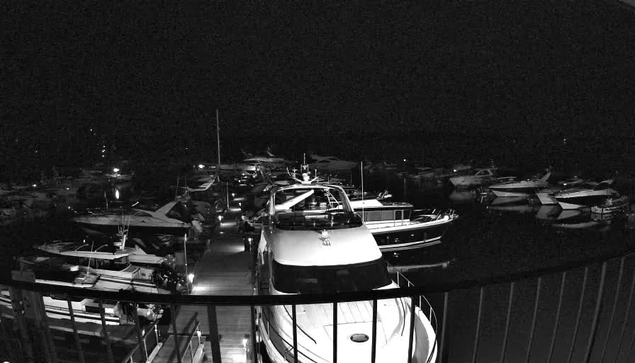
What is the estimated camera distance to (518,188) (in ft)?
121

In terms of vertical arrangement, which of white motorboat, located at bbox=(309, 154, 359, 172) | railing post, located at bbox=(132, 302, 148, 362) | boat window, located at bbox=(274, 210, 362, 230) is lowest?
white motorboat, located at bbox=(309, 154, 359, 172)

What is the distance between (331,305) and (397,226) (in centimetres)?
1285

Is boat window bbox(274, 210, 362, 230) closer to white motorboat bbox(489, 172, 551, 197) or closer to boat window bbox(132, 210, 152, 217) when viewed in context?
boat window bbox(132, 210, 152, 217)

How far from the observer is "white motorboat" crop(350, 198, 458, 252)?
17.9m

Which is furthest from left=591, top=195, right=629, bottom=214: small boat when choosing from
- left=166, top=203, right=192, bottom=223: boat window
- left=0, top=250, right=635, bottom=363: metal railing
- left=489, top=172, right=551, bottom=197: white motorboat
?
left=166, top=203, right=192, bottom=223: boat window

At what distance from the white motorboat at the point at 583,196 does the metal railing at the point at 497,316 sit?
13.8 meters

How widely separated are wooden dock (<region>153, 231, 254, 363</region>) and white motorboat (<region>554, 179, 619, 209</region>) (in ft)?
99.2

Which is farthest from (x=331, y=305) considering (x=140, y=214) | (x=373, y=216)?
(x=140, y=214)

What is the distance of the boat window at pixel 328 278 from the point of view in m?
5.80

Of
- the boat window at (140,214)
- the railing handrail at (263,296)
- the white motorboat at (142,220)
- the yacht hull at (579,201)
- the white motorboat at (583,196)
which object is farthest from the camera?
the white motorboat at (583,196)

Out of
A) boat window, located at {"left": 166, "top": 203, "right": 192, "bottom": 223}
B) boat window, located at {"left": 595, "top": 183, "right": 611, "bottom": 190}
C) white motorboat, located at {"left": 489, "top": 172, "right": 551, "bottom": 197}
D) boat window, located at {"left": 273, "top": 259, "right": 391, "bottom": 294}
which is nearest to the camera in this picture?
boat window, located at {"left": 273, "top": 259, "right": 391, "bottom": 294}

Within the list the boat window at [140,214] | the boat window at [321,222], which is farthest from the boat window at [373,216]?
the boat window at [140,214]

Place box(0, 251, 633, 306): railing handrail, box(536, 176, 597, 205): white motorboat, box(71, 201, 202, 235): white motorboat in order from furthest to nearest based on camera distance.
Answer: box(536, 176, 597, 205): white motorboat < box(71, 201, 202, 235): white motorboat < box(0, 251, 633, 306): railing handrail

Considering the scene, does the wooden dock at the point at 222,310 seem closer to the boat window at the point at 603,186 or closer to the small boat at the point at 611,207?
the small boat at the point at 611,207
